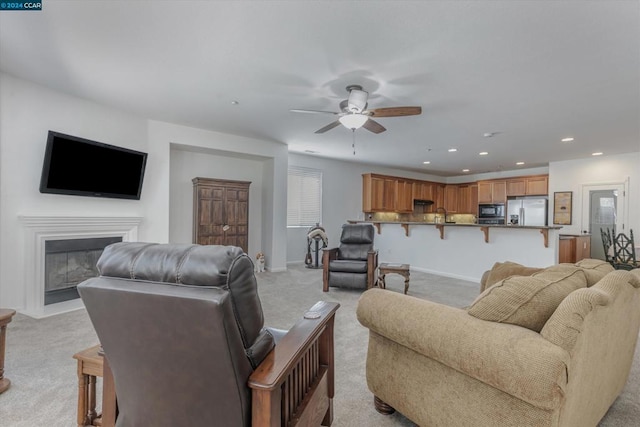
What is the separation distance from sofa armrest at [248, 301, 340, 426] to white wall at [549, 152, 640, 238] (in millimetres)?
7462

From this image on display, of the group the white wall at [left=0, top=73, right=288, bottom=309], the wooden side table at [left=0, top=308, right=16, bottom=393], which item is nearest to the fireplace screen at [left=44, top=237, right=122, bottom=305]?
the white wall at [left=0, top=73, right=288, bottom=309]

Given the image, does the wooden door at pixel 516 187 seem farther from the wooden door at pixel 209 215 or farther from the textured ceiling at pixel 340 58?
the wooden door at pixel 209 215

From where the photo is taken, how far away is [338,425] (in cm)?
167

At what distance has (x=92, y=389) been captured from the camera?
1.54m

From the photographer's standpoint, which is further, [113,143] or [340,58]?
[113,143]

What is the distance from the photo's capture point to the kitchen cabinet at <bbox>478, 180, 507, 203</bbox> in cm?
851

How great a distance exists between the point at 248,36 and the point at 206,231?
12.2ft

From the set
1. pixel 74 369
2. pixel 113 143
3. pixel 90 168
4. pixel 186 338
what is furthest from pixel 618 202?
pixel 90 168

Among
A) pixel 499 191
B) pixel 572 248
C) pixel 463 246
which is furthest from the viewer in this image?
pixel 499 191

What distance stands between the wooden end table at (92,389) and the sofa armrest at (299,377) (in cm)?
69

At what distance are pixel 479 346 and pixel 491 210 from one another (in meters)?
8.55

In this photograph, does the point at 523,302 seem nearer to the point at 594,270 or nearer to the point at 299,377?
the point at 594,270

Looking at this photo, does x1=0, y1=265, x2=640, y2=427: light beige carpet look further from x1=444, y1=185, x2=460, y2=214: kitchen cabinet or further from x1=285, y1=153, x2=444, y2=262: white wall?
x1=444, y1=185, x2=460, y2=214: kitchen cabinet

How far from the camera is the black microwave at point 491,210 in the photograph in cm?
852
